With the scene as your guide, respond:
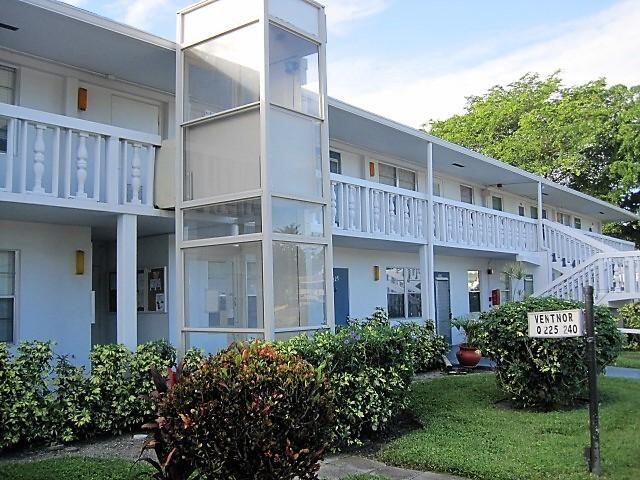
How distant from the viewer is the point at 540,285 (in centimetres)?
1861

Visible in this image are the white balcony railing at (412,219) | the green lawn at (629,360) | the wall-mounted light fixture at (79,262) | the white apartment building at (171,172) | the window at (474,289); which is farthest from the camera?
the window at (474,289)

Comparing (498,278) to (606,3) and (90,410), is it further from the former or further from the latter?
(90,410)

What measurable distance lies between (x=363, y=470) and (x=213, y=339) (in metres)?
3.02

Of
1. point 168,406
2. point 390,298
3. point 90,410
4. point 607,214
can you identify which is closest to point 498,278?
point 390,298

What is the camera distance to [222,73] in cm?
894

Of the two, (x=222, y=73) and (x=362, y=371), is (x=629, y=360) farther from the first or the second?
(x=222, y=73)

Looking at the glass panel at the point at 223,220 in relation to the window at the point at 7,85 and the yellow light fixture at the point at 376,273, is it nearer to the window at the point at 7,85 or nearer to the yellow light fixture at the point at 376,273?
the window at the point at 7,85

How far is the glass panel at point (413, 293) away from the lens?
1661cm

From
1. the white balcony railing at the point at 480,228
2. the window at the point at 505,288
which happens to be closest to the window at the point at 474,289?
the window at the point at 505,288

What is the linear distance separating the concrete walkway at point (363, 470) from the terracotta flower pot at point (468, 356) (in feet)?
24.1

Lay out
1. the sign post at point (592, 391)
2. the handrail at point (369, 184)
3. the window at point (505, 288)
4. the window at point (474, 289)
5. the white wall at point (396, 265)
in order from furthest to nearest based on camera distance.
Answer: the window at point (505, 288) → the window at point (474, 289) → the white wall at point (396, 265) → the handrail at point (369, 184) → the sign post at point (592, 391)

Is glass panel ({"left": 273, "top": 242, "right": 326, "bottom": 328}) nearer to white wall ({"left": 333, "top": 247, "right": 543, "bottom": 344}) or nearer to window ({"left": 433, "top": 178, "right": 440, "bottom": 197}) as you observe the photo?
white wall ({"left": 333, "top": 247, "right": 543, "bottom": 344})

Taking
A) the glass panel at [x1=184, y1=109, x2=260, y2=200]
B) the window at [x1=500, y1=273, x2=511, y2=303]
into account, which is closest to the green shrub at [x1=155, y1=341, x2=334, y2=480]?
the glass panel at [x1=184, y1=109, x2=260, y2=200]

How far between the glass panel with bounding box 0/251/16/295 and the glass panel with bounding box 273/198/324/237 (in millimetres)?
4017
